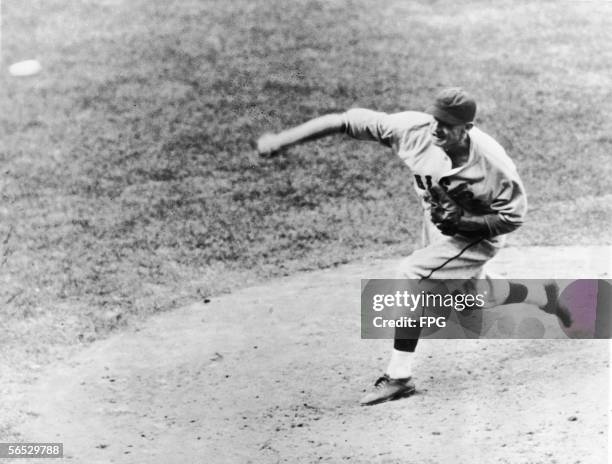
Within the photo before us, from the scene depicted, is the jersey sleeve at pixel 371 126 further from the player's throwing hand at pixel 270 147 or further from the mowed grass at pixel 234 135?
the mowed grass at pixel 234 135

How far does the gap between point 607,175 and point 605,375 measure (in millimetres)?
3657

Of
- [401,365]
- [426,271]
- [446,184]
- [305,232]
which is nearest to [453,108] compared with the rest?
[446,184]

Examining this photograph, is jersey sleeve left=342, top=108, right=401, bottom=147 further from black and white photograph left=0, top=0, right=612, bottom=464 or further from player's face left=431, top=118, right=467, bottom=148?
player's face left=431, top=118, right=467, bottom=148

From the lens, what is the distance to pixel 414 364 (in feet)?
15.6

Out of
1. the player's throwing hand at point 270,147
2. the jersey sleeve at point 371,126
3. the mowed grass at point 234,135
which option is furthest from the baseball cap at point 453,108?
the mowed grass at point 234,135

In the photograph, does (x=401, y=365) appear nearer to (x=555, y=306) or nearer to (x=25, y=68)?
(x=555, y=306)

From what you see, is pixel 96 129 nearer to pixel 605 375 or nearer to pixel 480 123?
pixel 480 123

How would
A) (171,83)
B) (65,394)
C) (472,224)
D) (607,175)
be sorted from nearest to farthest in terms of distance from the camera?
(472,224) → (65,394) → (607,175) → (171,83)

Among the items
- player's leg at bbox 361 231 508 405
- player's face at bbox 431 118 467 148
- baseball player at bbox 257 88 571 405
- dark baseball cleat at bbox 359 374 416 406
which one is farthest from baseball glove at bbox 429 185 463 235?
dark baseball cleat at bbox 359 374 416 406

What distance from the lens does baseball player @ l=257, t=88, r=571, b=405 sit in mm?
4031

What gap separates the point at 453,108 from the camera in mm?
3975

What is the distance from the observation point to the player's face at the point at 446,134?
4027mm

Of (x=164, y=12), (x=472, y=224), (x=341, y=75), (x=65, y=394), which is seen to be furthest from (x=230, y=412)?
(x=164, y=12)

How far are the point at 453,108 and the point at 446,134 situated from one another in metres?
0.13
